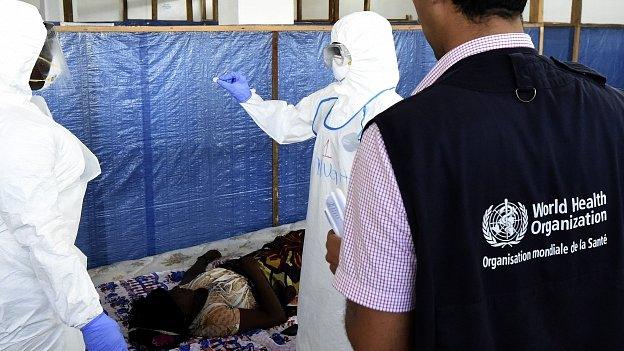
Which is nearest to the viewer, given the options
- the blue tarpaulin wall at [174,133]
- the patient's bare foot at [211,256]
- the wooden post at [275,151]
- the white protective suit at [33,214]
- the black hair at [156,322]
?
the white protective suit at [33,214]

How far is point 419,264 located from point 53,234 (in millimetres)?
1012

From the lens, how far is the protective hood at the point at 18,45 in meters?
1.57

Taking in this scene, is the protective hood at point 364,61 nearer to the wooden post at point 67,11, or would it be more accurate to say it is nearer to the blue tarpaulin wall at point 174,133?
the blue tarpaulin wall at point 174,133

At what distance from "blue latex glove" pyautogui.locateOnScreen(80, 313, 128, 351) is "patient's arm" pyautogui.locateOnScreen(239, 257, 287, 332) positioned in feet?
3.80

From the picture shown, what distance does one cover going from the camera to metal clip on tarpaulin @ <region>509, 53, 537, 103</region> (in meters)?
0.85

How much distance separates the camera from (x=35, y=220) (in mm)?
1449

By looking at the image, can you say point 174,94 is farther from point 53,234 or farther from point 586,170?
point 586,170

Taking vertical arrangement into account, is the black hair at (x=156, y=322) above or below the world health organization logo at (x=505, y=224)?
below

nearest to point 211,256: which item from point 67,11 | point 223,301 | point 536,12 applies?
point 223,301

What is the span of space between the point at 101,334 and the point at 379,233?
1058 millimetres

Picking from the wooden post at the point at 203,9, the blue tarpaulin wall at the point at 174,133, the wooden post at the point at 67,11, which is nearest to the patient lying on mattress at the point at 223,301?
the blue tarpaulin wall at the point at 174,133

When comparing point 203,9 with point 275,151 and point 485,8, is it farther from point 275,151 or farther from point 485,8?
point 485,8

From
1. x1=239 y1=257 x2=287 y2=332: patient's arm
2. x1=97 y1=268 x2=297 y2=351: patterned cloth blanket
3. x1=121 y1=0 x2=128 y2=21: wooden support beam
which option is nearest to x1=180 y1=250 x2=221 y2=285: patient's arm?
x1=97 y1=268 x2=297 y2=351: patterned cloth blanket

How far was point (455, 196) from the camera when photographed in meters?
0.81
